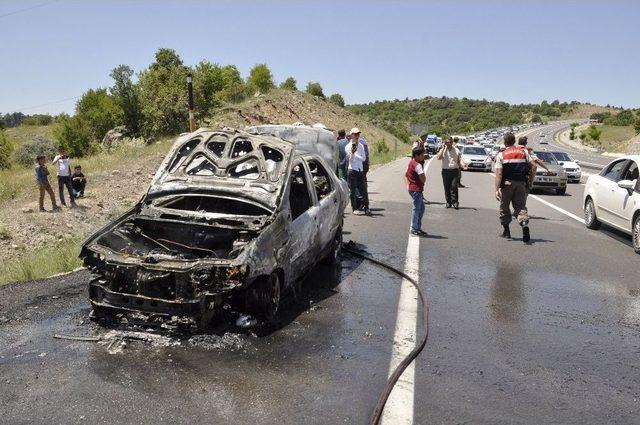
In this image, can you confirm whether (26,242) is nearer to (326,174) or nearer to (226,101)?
(326,174)

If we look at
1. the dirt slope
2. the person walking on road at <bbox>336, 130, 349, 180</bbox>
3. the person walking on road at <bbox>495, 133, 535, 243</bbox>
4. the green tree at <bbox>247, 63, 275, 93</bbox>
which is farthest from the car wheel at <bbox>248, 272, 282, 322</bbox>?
the green tree at <bbox>247, 63, 275, 93</bbox>

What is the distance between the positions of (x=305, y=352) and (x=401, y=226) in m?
7.25

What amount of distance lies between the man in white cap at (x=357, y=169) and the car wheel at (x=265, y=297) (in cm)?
750

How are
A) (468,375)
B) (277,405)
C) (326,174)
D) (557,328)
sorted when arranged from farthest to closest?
(326,174)
(557,328)
(468,375)
(277,405)

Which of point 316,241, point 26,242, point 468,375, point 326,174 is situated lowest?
point 26,242

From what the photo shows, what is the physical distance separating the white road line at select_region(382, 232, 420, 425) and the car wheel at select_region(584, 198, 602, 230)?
5254 mm

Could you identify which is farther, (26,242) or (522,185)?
(26,242)

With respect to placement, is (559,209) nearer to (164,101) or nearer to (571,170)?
(571,170)

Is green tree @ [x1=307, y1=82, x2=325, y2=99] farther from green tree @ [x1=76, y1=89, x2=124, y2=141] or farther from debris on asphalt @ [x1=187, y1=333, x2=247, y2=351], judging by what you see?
debris on asphalt @ [x1=187, y1=333, x2=247, y2=351]

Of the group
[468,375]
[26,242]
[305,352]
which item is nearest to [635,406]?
[468,375]

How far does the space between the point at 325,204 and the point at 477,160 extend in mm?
24883

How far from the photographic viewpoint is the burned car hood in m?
6.33

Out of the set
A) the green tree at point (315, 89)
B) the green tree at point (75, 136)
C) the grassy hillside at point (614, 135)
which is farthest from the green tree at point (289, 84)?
the grassy hillside at point (614, 135)

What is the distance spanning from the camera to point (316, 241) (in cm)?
703
